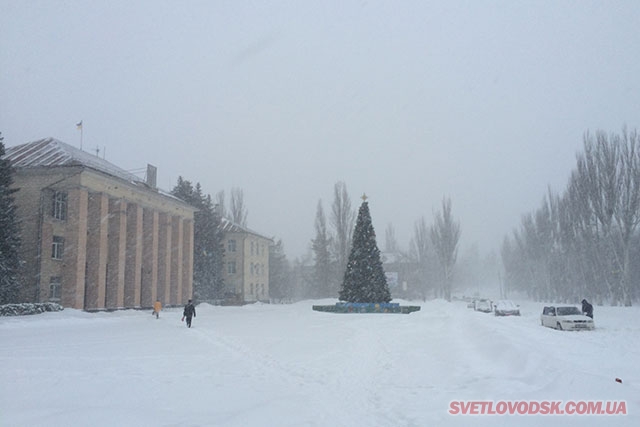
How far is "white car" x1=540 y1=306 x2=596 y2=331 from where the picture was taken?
25.3m

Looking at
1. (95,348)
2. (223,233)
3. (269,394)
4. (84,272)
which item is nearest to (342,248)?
(223,233)

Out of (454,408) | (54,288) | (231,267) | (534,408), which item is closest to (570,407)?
(534,408)

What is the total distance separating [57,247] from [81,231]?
2.38 meters

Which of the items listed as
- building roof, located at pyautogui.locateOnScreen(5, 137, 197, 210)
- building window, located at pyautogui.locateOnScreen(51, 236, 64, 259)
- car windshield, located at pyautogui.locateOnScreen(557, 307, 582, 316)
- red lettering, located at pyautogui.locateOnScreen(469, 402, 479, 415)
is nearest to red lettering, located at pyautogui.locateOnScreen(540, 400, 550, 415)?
red lettering, located at pyautogui.locateOnScreen(469, 402, 479, 415)

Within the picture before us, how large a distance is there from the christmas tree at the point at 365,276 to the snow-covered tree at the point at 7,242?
22622 mm

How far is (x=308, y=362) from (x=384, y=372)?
2.41m

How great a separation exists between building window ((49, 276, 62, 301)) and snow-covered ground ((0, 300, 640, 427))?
56.1ft

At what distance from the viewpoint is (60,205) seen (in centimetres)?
3638

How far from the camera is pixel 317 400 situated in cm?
879

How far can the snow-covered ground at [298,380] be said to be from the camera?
749 centimetres

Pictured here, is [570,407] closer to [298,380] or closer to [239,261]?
[298,380]

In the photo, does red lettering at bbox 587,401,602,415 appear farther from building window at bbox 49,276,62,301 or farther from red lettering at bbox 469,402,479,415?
building window at bbox 49,276,62,301

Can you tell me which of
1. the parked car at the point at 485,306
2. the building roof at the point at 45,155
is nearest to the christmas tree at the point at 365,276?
the parked car at the point at 485,306

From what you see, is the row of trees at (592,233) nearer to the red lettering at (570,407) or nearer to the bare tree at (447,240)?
the bare tree at (447,240)
